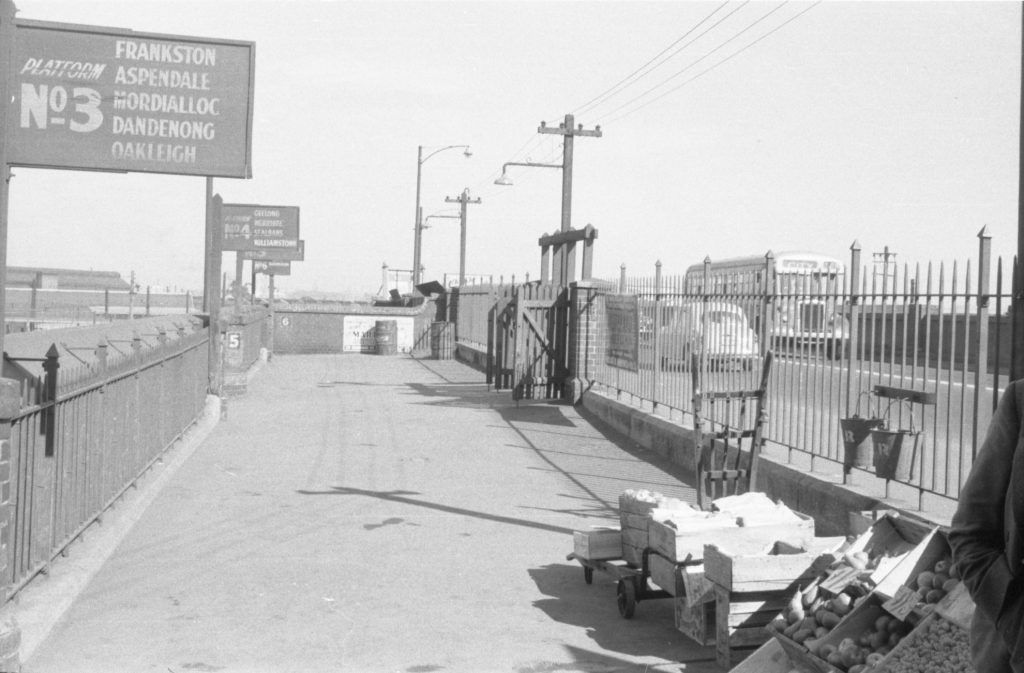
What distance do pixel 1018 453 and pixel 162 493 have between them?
9.55 m

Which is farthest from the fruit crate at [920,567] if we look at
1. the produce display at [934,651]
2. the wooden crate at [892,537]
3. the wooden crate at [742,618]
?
the wooden crate at [742,618]

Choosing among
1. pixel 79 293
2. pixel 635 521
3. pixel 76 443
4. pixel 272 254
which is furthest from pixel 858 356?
pixel 79 293

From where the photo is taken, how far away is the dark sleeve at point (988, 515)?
295 centimetres

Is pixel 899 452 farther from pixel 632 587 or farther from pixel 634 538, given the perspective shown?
pixel 632 587

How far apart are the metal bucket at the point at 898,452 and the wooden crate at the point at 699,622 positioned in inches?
80.8

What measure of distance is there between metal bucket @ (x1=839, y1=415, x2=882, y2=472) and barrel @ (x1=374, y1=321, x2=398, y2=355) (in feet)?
105

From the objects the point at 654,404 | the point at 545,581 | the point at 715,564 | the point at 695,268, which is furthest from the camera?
the point at 695,268

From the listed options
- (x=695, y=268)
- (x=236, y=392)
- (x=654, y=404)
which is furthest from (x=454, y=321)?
(x=654, y=404)

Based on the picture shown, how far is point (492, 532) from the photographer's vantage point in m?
9.60

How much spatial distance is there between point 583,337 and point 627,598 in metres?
12.4

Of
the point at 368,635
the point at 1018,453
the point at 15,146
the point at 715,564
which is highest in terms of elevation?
the point at 15,146

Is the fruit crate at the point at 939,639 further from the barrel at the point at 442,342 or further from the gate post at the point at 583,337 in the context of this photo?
the barrel at the point at 442,342

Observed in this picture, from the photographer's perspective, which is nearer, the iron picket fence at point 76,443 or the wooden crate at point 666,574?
the iron picket fence at point 76,443

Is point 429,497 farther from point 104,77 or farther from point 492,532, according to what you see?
point 104,77
